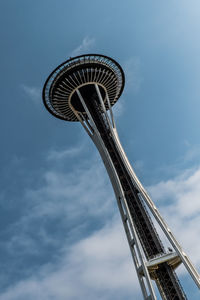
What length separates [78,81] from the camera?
53781mm

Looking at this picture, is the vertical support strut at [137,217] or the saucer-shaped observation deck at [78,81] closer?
the vertical support strut at [137,217]

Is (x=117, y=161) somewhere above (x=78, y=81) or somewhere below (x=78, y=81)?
below

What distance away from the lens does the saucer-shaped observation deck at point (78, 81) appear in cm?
5284

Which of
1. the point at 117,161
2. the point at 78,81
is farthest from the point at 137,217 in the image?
the point at 78,81

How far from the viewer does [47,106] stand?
55.7m

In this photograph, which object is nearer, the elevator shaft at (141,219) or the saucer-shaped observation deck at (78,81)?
the elevator shaft at (141,219)

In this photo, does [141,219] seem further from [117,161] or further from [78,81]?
[78,81]

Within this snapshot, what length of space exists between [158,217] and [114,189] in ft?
A: 30.8

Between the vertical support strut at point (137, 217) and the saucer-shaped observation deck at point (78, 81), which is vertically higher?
the saucer-shaped observation deck at point (78, 81)

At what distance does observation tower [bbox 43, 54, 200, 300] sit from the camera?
36.5m

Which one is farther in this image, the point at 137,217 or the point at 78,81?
the point at 78,81

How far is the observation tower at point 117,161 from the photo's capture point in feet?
120

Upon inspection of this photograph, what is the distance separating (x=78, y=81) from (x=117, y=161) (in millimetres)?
18740

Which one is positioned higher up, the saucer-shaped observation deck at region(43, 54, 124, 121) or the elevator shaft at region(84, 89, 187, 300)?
the saucer-shaped observation deck at region(43, 54, 124, 121)
